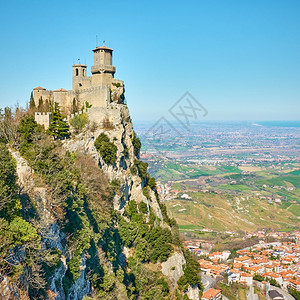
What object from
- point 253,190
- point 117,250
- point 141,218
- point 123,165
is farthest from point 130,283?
point 253,190

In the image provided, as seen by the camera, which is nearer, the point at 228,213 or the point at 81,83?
the point at 81,83

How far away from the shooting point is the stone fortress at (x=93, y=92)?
31.7 m

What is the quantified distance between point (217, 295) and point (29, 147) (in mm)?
34338

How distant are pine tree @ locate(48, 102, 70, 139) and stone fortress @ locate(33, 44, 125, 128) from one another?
1.62 m

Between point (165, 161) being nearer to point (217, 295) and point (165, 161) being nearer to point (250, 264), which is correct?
point (250, 264)

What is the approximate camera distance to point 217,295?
46.3 metres

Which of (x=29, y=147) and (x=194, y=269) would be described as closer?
(x=29, y=147)

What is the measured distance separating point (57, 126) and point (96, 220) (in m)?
9.01

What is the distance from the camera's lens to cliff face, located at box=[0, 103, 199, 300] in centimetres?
1636

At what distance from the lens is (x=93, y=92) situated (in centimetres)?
3209

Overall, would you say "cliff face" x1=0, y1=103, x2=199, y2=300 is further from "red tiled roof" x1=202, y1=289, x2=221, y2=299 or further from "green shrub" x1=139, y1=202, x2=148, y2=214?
"red tiled roof" x1=202, y1=289, x2=221, y2=299

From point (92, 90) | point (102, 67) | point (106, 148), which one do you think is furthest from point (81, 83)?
point (106, 148)

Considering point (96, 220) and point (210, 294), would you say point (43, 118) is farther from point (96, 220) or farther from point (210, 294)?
point (210, 294)

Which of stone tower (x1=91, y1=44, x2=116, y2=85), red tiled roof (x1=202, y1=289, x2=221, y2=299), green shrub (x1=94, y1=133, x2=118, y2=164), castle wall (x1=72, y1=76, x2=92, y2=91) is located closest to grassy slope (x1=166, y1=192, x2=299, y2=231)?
red tiled roof (x1=202, y1=289, x2=221, y2=299)
